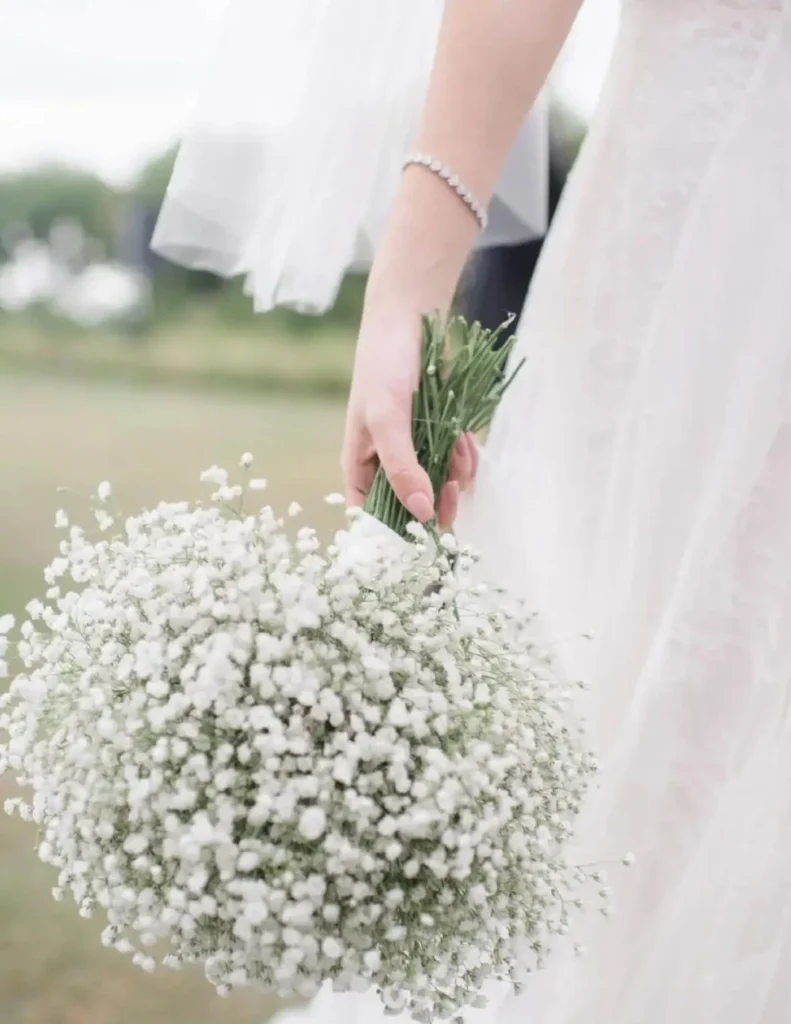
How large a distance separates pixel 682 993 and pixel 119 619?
1.56ft

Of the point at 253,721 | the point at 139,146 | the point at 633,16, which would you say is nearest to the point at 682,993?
the point at 253,721

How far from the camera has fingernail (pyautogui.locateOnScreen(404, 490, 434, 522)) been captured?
735 mm

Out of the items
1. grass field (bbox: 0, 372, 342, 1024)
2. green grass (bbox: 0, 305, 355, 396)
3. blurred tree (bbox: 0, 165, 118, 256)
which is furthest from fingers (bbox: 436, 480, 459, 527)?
green grass (bbox: 0, 305, 355, 396)

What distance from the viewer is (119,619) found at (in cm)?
59

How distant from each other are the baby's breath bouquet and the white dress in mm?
177

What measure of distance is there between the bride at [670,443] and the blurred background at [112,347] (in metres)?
0.35

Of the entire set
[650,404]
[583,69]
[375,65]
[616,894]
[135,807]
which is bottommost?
[135,807]

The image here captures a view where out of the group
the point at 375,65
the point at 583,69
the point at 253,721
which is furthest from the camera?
the point at 583,69

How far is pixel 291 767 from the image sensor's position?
54cm

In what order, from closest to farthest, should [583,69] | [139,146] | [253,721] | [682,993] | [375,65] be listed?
[253,721] < [682,993] < [375,65] < [583,69] < [139,146]

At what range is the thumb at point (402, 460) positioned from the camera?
74 cm

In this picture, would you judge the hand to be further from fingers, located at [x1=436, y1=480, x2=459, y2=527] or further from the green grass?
the green grass

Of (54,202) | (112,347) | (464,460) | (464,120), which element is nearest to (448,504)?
(464,460)

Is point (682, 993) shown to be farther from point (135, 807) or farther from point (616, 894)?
point (135, 807)
